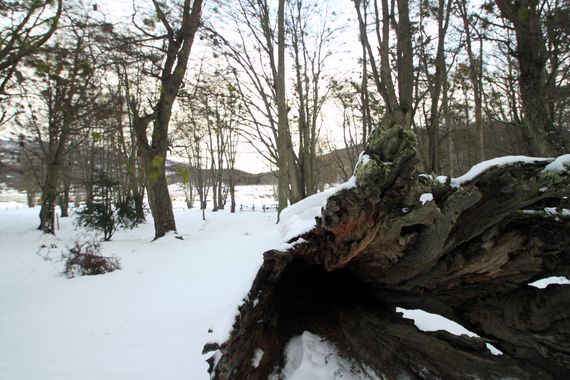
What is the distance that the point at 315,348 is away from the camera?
196 cm

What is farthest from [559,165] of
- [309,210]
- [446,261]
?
[309,210]

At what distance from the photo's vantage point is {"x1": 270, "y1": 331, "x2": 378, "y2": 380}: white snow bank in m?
1.79

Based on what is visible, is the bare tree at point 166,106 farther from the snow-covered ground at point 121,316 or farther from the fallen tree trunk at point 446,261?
the fallen tree trunk at point 446,261

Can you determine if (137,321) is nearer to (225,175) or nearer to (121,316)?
(121,316)

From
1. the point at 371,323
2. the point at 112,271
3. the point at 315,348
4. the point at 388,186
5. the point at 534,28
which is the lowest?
the point at 112,271

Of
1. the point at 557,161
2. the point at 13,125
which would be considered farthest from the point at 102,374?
the point at 13,125

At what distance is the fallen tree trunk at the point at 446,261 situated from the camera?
149 centimetres

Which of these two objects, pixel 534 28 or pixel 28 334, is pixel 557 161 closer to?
pixel 28 334

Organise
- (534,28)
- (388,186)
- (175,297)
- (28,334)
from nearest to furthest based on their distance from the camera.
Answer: (388,186)
(28,334)
(175,297)
(534,28)

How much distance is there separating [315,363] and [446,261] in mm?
975

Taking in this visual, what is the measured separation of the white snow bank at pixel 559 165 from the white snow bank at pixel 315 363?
1364mm

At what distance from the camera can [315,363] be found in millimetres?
1860

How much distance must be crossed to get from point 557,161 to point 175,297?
432 cm

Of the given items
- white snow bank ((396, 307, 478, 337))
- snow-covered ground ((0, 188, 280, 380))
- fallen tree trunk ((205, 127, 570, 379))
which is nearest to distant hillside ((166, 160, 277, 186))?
snow-covered ground ((0, 188, 280, 380))
